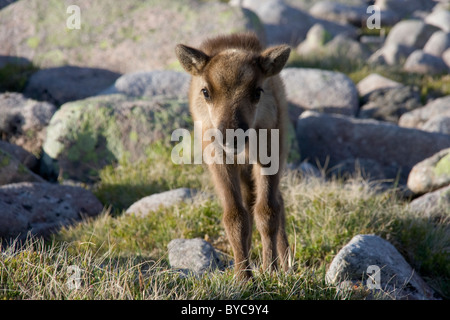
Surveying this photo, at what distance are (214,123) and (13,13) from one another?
43.0 ft

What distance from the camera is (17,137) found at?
10430 millimetres

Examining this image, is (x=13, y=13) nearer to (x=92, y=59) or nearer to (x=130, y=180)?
(x=92, y=59)

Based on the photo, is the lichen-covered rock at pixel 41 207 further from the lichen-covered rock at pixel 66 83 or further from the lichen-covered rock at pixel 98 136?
the lichen-covered rock at pixel 66 83

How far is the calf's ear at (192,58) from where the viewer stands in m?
5.18

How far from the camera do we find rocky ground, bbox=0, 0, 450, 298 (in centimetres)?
833

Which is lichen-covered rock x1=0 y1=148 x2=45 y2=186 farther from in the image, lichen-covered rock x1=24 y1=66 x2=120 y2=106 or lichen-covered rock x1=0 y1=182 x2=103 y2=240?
lichen-covered rock x1=24 y1=66 x2=120 y2=106

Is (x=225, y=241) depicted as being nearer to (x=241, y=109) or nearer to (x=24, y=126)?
(x=241, y=109)

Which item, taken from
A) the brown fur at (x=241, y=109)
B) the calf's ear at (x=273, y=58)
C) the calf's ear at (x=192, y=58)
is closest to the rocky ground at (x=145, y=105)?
the brown fur at (x=241, y=109)

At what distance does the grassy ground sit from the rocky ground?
Answer: 0.63m

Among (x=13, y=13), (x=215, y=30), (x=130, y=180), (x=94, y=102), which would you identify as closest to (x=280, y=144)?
(x=130, y=180)

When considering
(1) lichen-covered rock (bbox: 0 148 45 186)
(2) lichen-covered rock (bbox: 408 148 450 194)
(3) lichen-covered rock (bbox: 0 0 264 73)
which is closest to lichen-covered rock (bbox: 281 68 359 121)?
(3) lichen-covered rock (bbox: 0 0 264 73)

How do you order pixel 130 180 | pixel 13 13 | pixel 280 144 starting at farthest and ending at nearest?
1. pixel 13 13
2. pixel 130 180
3. pixel 280 144

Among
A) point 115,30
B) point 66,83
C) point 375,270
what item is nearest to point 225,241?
point 375,270

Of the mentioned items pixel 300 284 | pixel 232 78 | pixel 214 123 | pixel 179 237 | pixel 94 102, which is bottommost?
pixel 179 237
